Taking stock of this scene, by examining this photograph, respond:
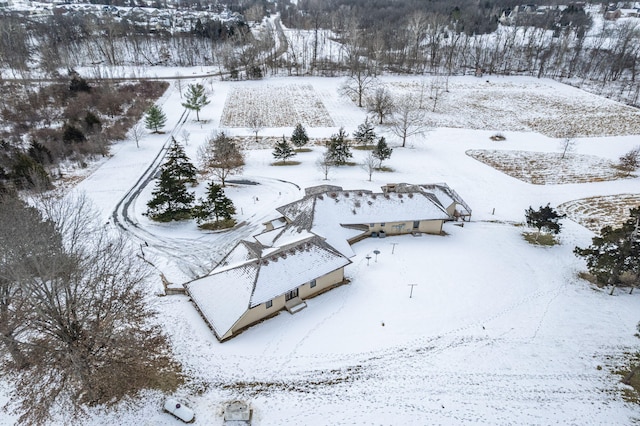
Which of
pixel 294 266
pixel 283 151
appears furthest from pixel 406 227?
pixel 283 151

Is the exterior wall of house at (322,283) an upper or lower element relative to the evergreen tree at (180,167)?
lower

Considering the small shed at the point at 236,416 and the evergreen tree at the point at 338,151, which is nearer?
the small shed at the point at 236,416

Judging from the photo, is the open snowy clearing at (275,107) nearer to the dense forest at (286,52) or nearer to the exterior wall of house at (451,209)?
the dense forest at (286,52)

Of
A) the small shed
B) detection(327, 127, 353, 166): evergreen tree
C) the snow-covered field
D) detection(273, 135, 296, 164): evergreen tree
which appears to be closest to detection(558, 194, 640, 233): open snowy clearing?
the snow-covered field

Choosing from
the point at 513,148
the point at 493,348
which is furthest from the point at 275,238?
the point at 513,148

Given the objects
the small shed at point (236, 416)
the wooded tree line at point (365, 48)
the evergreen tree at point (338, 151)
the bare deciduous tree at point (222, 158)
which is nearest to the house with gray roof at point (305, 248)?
the small shed at point (236, 416)
